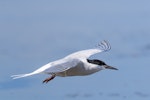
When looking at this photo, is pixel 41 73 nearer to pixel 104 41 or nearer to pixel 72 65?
pixel 72 65

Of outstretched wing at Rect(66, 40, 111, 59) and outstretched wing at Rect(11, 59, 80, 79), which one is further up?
outstretched wing at Rect(66, 40, 111, 59)

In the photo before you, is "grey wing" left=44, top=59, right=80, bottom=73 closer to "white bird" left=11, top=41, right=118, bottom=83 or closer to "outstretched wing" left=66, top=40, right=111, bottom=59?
"white bird" left=11, top=41, right=118, bottom=83

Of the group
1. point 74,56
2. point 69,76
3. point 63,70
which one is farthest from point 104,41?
point 63,70

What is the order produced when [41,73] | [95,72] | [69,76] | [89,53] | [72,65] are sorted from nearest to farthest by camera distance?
[41,73] < [72,65] < [69,76] < [95,72] < [89,53]

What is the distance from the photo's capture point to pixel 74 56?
44.7ft

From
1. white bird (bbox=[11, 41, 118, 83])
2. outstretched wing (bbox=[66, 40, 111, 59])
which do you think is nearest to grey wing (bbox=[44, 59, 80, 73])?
white bird (bbox=[11, 41, 118, 83])

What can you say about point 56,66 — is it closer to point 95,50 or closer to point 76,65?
point 76,65

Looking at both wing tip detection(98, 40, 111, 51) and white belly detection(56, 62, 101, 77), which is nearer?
white belly detection(56, 62, 101, 77)

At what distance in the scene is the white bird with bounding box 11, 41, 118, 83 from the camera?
37.9 feet

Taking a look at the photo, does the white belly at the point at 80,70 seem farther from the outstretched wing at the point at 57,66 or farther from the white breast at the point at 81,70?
the outstretched wing at the point at 57,66

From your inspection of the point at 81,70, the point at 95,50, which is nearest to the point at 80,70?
the point at 81,70

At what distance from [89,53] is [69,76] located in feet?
6.69

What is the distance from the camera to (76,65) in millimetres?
12688

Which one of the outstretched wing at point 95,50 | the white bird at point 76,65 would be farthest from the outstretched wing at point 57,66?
the outstretched wing at point 95,50
